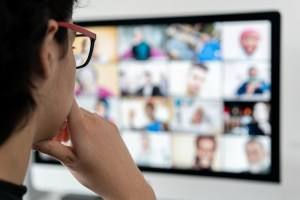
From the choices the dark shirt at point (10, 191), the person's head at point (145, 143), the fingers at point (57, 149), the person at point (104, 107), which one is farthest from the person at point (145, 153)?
the dark shirt at point (10, 191)

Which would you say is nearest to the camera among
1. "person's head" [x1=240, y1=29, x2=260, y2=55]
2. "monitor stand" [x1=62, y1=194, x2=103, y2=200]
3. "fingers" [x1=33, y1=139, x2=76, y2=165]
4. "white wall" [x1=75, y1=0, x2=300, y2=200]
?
"fingers" [x1=33, y1=139, x2=76, y2=165]

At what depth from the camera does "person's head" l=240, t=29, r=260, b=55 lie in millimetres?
953

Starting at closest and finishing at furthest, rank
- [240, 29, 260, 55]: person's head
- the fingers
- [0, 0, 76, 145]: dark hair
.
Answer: [0, 0, 76, 145]: dark hair
the fingers
[240, 29, 260, 55]: person's head

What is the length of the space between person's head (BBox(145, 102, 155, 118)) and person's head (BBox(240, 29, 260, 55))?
0.26 m

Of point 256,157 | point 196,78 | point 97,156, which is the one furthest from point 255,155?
point 97,156

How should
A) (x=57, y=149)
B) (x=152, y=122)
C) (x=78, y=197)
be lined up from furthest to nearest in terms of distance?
(x=78, y=197) < (x=152, y=122) < (x=57, y=149)

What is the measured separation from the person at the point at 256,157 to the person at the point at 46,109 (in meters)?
A: 0.42

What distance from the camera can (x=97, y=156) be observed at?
0.62m

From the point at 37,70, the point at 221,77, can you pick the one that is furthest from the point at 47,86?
the point at 221,77

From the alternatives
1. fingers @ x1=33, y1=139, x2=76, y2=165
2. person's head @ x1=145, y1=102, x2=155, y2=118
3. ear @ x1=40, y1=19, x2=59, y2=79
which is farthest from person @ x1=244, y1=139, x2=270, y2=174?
ear @ x1=40, y1=19, x2=59, y2=79

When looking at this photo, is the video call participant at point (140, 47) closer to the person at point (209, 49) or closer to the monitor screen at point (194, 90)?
the monitor screen at point (194, 90)

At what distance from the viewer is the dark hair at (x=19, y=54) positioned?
0.38 meters

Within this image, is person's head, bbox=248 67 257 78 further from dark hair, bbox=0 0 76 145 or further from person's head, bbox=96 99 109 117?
dark hair, bbox=0 0 76 145

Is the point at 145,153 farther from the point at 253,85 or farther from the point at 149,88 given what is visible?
the point at 253,85
